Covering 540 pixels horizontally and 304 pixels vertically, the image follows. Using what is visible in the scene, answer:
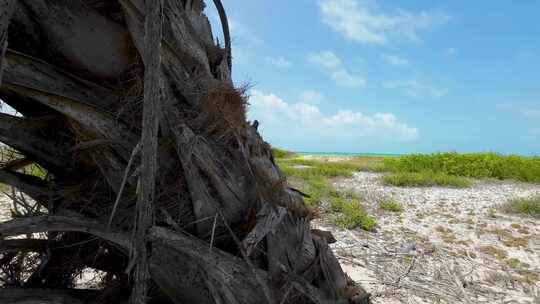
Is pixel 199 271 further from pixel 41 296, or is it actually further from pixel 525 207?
pixel 525 207

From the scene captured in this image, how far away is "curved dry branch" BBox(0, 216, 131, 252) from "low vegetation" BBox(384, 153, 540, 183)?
50.6ft

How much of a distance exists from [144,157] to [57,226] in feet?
1.71

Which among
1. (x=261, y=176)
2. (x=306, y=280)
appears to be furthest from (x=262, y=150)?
(x=306, y=280)

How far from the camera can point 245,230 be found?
1608 millimetres

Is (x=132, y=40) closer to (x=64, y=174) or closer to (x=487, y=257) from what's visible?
(x=64, y=174)

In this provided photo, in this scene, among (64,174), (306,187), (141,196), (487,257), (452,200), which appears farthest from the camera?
(306,187)

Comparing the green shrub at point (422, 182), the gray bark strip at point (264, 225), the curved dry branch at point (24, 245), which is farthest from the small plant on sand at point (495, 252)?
the green shrub at point (422, 182)

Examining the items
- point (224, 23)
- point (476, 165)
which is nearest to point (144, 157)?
point (224, 23)

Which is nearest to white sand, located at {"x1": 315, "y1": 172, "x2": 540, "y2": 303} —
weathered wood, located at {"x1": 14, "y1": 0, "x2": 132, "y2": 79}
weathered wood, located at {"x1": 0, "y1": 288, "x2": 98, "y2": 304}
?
weathered wood, located at {"x1": 0, "y1": 288, "x2": 98, "y2": 304}

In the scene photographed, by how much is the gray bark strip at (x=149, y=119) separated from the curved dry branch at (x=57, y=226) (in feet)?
0.59

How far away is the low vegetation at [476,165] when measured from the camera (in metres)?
13.3

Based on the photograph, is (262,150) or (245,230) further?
(262,150)

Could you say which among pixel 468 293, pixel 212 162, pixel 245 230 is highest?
pixel 212 162

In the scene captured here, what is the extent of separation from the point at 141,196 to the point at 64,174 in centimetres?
69
